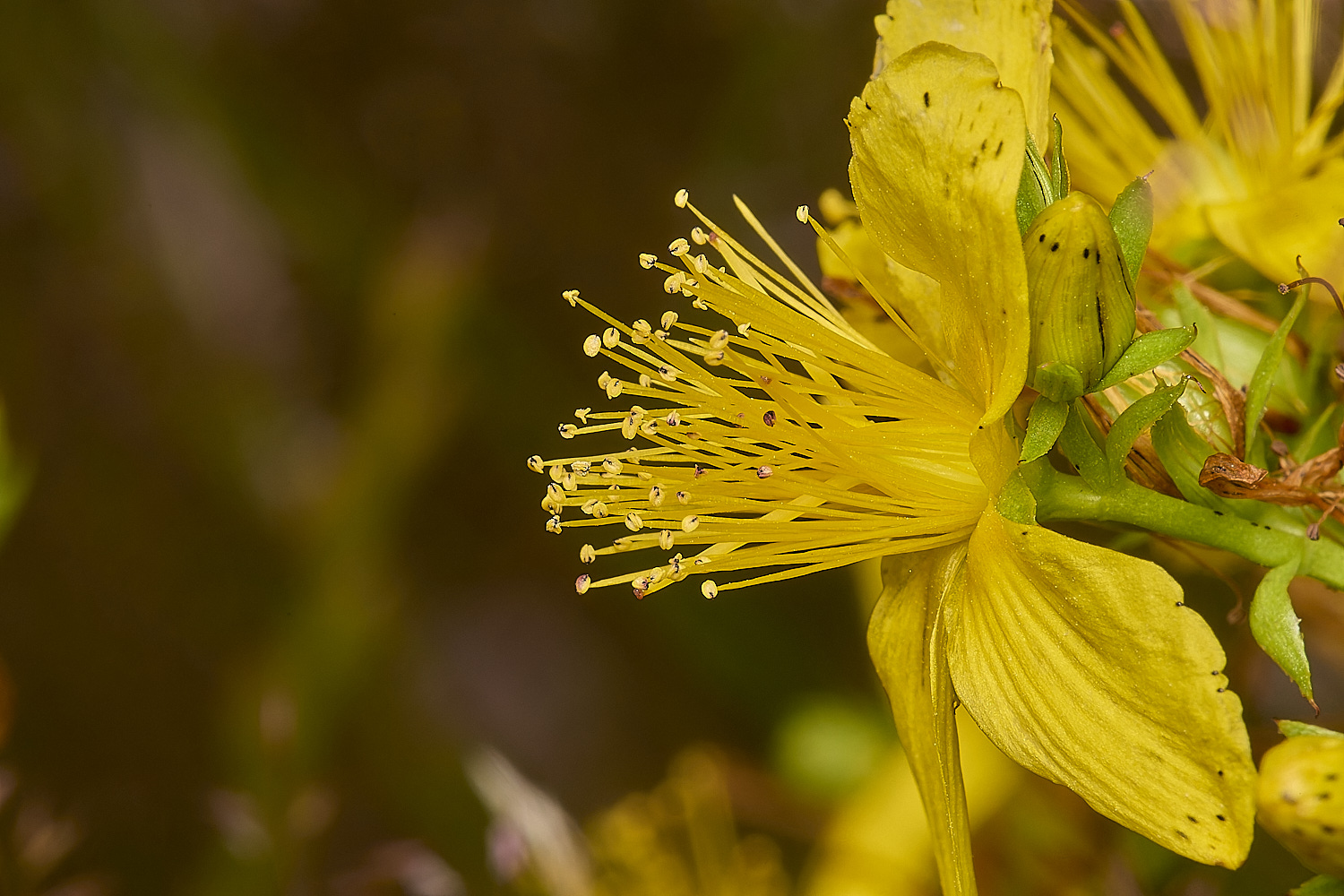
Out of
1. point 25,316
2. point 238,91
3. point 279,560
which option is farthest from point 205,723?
point 238,91

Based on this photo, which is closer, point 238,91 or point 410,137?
point 238,91

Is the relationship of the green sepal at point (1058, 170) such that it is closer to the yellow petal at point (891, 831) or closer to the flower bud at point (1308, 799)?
the flower bud at point (1308, 799)

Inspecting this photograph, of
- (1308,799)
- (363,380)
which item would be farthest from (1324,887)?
(363,380)

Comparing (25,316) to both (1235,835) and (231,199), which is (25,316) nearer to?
(231,199)

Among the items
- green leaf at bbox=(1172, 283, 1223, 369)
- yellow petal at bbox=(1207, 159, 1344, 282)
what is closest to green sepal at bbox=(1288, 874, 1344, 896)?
green leaf at bbox=(1172, 283, 1223, 369)

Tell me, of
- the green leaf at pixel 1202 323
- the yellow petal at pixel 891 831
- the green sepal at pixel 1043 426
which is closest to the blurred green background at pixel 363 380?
the yellow petal at pixel 891 831
